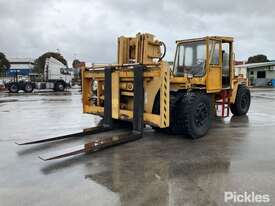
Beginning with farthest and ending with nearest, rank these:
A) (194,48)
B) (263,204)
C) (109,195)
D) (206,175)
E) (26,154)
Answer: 1. (194,48)
2. (26,154)
3. (206,175)
4. (109,195)
5. (263,204)

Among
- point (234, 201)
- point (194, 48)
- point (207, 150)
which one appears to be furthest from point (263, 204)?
point (194, 48)

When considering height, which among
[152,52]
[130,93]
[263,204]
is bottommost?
[263,204]

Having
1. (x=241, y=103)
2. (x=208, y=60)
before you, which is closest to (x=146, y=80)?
(x=208, y=60)

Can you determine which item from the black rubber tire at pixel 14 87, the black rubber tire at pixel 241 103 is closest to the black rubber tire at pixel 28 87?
the black rubber tire at pixel 14 87

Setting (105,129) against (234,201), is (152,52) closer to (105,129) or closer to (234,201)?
(105,129)

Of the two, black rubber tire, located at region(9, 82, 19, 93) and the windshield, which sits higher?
the windshield

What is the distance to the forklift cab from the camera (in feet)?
28.2

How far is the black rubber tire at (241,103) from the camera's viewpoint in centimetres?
1159

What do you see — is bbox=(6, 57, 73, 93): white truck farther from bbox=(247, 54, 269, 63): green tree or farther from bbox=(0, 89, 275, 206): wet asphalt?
bbox=(247, 54, 269, 63): green tree

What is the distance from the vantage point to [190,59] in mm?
9180

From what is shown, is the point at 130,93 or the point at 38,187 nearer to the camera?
the point at 38,187

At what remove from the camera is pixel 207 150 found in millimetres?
6477

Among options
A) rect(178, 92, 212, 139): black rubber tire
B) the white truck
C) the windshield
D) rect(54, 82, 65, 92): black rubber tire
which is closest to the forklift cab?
the windshield

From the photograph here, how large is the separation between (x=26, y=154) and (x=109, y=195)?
2.72 meters
